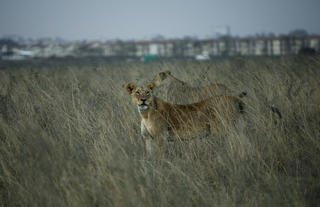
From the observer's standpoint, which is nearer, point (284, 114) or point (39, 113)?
point (284, 114)

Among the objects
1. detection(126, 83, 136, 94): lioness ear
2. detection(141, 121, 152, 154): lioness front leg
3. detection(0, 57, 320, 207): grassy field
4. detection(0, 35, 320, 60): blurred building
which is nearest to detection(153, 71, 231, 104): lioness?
detection(0, 57, 320, 207): grassy field

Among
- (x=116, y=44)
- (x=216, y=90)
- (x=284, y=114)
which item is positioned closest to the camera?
(x=284, y=114)

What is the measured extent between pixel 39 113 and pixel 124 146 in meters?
A: 2.76

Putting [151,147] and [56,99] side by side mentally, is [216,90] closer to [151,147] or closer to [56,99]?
[151,147]

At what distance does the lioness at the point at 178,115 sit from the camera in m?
4.73

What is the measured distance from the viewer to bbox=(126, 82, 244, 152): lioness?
4.73 meters

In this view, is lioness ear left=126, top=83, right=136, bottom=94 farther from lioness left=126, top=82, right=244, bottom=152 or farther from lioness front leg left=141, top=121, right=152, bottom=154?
lioness front leg left=141, top=121, right=152, bottom=154

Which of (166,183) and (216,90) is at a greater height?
(216,90)

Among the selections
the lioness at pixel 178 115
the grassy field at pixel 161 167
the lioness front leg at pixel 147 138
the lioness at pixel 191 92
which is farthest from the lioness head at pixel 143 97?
the lioness at pixel 191 92

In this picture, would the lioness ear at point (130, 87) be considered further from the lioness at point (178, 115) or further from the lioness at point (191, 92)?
the lioness at point (191, 92)

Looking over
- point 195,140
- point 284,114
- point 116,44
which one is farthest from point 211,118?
point 116,44

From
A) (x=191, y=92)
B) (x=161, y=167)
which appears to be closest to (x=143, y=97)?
(x=161, y=167)

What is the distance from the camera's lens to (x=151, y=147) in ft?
14.7

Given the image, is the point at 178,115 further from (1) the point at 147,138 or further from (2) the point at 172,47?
(2) the point at 172,47
